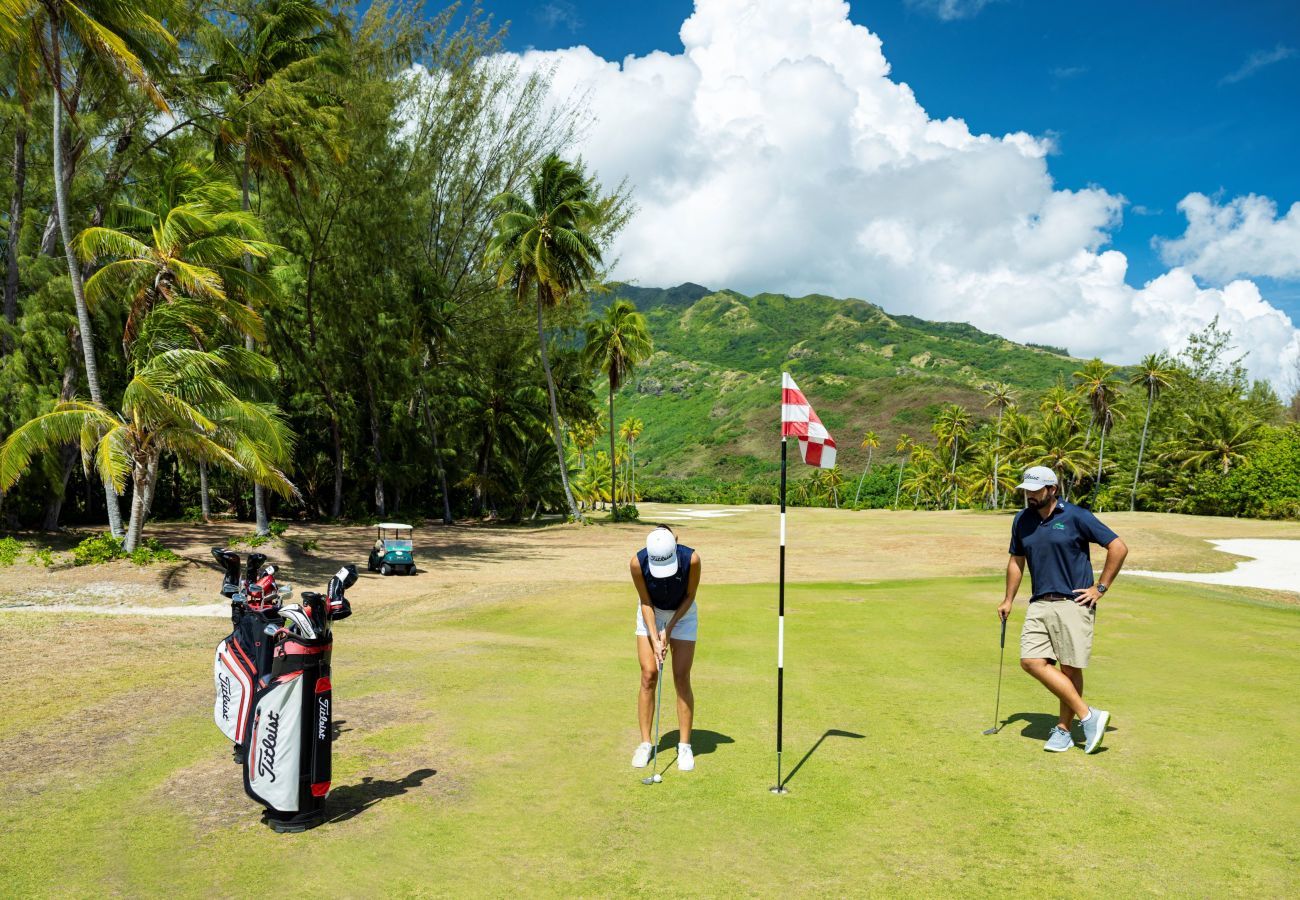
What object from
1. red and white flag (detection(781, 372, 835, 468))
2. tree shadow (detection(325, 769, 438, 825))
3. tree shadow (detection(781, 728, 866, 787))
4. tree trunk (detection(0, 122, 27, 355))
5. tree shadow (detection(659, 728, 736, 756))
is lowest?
tree shadow (detection(659, 728, 736, 756))

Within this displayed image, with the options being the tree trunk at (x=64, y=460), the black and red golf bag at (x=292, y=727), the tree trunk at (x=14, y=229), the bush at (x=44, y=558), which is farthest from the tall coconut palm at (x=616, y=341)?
the black and red golf bag at (x=292, y=727)

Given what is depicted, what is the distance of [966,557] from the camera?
30.6 meters

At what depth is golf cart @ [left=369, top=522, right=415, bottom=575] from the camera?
72.3 ft

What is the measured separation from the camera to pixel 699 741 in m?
7.62

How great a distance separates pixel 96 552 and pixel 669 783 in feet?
55.9

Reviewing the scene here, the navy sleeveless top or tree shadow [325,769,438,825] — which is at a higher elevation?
the navy sleeveless top

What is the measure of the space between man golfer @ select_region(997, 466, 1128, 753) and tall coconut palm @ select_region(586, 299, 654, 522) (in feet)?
130

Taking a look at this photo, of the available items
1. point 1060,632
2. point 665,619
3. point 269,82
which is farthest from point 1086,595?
point 269,82

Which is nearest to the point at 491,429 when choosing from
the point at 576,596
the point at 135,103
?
the point at 135,103

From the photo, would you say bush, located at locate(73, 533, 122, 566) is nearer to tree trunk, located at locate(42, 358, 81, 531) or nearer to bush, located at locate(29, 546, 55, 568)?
bush, located at locate(29, 546, 55, 568)

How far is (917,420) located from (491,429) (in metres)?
132

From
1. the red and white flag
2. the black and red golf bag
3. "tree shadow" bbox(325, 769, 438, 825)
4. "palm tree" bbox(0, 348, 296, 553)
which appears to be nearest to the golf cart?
"palm tree" bbox(0, 348, 296, 553)

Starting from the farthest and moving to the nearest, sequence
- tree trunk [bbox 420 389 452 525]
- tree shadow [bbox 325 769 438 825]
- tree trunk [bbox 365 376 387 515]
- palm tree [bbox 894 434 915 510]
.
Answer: palm tree [bbox 894 434 915 510] → tree trunk [bbox 420 389 452 525] → tree trunk [bbox 365 376 387 515] → tree shadow [bbox 325 769 438 825]

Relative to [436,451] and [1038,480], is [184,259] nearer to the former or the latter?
[1038,480]
